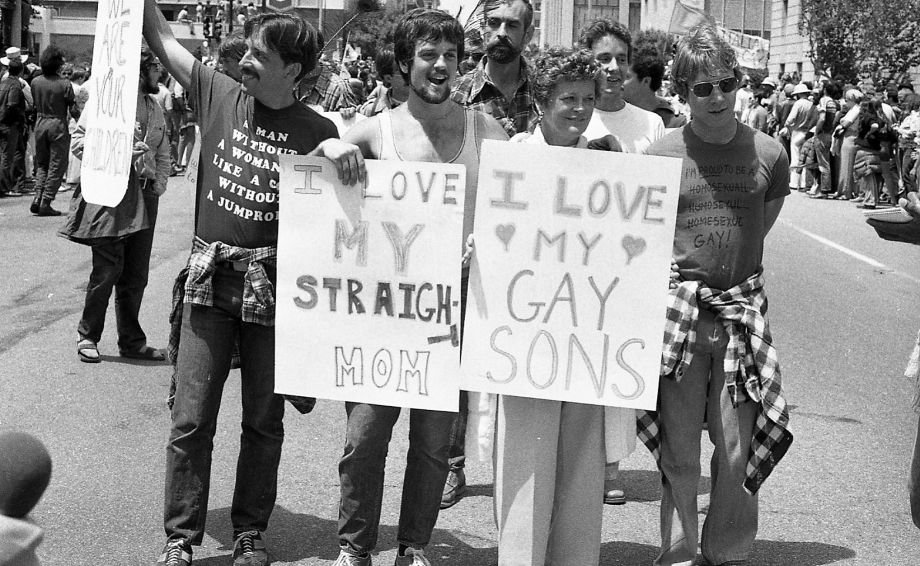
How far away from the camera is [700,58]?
4480 millimetres

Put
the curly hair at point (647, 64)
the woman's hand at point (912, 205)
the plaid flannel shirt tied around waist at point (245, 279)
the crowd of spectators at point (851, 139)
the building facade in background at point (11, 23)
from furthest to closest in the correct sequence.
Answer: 1. the building facade in background at point (11, 23)
2. the crowd of spectators at point (851, 139)
3. the curly hair at point (647, 64)
4. the plaid flannel shirt tied around waist at point (245, 279)
5. the woman's hand at point (912, 205)

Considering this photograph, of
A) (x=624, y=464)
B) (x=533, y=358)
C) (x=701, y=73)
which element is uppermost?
(x=701, y=73)

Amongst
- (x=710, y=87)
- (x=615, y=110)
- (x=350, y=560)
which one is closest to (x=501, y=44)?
(x=615, y=110)

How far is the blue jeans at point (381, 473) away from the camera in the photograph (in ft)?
14.6

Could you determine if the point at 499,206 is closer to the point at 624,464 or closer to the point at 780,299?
the point at 624,464

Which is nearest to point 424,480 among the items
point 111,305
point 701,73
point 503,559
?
point 503,559

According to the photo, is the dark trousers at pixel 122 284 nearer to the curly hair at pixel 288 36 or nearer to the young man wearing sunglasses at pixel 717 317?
the curly hair at pixel 288 36

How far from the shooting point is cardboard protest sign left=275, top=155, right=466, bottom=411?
4340mm

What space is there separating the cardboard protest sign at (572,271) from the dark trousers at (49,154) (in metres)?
13.6

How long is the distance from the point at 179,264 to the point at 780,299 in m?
5.87

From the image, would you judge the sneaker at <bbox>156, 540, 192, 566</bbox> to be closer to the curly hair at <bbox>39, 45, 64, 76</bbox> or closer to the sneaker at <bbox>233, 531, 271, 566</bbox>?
the sneaker at <bbox>233, 531, 271, 566</bbox>

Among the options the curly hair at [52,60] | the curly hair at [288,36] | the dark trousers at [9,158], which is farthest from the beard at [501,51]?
the dark trousers at [9,158]

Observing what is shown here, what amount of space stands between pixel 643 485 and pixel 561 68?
2.50 meters

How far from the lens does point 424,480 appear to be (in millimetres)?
4586
